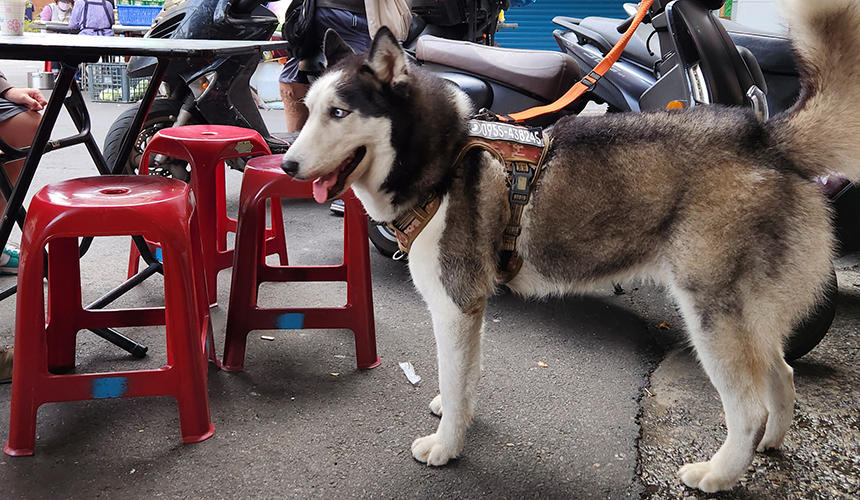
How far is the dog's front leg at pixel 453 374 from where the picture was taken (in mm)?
1995

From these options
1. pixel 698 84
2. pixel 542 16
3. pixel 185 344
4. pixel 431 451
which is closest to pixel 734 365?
pixel 431 451

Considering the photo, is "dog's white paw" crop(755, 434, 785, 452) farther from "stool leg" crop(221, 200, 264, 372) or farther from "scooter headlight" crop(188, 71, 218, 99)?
"scooter headlight" crop(188, 71, 218, 99)

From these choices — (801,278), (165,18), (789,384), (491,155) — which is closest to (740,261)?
(801,278)

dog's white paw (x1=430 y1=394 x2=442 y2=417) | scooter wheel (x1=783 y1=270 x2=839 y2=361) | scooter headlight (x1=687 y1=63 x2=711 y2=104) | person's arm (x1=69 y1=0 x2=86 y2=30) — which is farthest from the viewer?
person's arm (x1=69 y1=0 x2=86 y2=30)

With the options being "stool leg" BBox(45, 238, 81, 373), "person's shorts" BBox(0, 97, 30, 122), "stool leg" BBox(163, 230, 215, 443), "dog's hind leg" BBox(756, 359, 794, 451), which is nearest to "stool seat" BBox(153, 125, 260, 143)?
"person's shorts" BBox(0, 97, 30, 122)

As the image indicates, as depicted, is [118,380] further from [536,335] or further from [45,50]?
[536,335]

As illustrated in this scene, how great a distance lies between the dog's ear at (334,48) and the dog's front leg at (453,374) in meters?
0.85

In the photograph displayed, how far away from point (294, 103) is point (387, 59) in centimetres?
343

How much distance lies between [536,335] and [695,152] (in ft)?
4.60

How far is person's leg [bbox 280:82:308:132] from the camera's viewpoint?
4.97 metres

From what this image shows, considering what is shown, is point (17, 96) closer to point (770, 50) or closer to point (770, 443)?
point (770, 443)

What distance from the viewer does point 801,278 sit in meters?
1.78

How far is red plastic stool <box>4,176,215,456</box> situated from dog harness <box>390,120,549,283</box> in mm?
716

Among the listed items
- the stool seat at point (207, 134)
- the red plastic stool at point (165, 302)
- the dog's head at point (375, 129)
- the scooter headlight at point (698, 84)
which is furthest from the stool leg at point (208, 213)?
the scooter headlight at point (698, 84)
